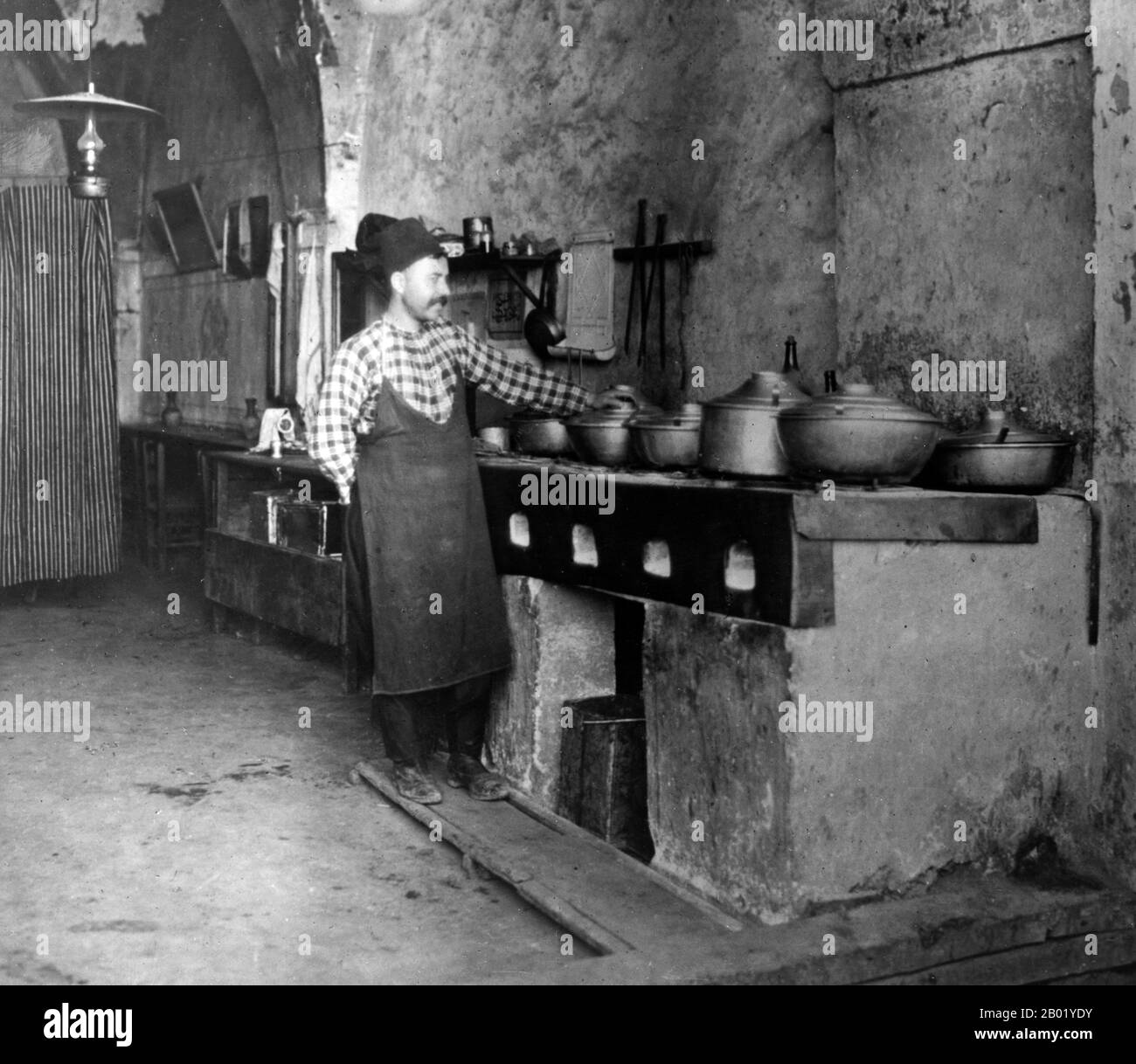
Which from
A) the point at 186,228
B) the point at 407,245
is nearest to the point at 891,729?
the point at 407,245

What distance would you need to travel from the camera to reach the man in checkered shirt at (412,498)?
426 cm

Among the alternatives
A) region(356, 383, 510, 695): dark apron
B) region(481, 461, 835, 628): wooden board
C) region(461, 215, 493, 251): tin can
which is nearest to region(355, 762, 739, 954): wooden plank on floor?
region(356, 383, 510, 695): dark apron

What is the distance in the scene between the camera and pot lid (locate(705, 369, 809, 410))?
11.7ft

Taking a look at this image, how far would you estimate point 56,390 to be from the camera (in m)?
7.88

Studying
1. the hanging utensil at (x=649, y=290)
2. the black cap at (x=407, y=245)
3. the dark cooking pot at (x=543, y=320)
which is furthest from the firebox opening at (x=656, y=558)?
the dark cooking pot at (x=543, y=320)

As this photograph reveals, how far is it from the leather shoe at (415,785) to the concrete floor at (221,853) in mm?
73

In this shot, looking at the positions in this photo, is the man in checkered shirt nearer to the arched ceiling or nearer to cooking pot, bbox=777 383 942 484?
cooking pot, bbox=777 383 942 484

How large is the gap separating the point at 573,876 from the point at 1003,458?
1.53 m

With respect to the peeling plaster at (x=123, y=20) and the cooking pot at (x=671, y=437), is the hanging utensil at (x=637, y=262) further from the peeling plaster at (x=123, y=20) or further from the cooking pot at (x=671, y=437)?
the peeling plaster at (x=123, y=20)
